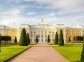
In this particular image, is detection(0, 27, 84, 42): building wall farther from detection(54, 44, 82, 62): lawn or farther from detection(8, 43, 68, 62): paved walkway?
detection(8, 43, 68, 62): paved walkway

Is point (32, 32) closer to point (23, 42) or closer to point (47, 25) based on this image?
point (47, 25)

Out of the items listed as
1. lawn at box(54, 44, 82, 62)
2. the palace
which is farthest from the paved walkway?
the palace

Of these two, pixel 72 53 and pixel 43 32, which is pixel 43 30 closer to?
pixel 43 32

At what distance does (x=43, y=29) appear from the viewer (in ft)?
327

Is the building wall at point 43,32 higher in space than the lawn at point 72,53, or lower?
higher

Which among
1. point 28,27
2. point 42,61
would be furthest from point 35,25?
point 42,61

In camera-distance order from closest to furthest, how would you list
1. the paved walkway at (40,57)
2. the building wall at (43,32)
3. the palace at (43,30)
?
1. the paved walkway at (40,57)
2. the building wall at (43,32)
3. the palace at (43,30)

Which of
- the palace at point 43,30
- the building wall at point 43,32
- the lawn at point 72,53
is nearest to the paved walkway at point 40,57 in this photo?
the lawn at point 72,53

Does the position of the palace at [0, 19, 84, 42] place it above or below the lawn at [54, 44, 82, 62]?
above

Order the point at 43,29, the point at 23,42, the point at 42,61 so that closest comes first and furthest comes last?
the point at 42,61 < the point at 23,42 < the point at 43,29

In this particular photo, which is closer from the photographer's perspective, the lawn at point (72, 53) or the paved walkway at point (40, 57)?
the paved walkway at point (40, 57)

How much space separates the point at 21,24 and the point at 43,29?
30.3ft

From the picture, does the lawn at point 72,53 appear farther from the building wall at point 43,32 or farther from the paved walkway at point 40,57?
the building wall at point 43,32

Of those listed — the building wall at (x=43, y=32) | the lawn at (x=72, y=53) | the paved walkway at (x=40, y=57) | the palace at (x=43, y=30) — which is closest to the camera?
the paved walkway at (x=40, y=57)
